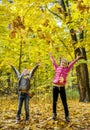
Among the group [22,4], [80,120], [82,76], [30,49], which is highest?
[22,4]

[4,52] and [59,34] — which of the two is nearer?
[59,34]

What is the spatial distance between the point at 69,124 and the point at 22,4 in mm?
4941

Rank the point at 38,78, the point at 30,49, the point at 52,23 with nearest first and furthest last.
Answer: the point at 52,23 < the point at 30,49 < the point at 38,78

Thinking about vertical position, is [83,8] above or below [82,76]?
above

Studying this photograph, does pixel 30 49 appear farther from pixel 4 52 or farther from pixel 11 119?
pixel 11 119

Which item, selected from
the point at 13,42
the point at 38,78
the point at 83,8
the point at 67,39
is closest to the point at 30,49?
the point at 13,42

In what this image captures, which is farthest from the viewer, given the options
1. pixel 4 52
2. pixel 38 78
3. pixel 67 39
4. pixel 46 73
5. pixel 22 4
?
pixel 38 78

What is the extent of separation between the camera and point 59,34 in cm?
1427

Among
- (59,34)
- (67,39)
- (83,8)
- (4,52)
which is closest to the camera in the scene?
(83,8)

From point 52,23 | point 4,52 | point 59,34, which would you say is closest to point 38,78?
point 4,52

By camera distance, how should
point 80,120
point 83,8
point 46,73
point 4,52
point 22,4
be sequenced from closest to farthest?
1. point 80,120
2. point 83,8
3. point 22,4
4. point 4,52
5. point 46,73

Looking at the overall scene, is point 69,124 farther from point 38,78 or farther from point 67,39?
point 38,78

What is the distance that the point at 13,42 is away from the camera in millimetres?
15844

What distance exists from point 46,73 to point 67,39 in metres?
5.29
